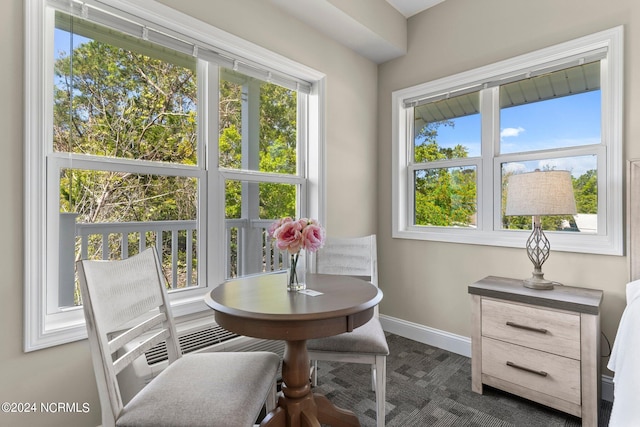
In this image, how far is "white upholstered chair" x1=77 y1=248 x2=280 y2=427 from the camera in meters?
1.07

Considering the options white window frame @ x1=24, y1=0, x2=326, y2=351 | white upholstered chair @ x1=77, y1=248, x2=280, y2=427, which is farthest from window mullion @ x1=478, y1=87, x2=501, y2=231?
white upholstered chair @ x1=77, y1=248, x2=280, y2=427

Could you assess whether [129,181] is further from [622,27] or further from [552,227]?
[622,27]

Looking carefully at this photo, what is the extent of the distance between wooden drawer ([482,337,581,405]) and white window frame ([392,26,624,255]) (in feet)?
2.44

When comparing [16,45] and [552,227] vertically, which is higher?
[16,45]

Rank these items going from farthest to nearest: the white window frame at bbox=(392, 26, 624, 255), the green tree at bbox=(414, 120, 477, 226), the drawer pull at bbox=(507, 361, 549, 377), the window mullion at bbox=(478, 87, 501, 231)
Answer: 1. the green tree at bbox=(414, 120, 477, 226)
2. the window mullion at bbox=(478, 87, 501, 231)
3. the white window frame at bbox=(392, 26, 624, 255)
4. the drawer pull at bbox=(507, 361, 549, 377)

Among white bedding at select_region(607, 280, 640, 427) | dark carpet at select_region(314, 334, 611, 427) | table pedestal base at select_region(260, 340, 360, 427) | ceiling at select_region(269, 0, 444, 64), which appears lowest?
dark carpet at select_region(314, 334, 611, 427)

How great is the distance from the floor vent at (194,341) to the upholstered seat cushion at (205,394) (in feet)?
1.08

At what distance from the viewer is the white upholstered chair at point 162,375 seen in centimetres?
107

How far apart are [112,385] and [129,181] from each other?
1.12 metres

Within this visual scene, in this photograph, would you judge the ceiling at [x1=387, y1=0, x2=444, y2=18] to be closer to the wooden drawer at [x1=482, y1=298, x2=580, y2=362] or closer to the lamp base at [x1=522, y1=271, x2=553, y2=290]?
the lamp base at [x1=522, y1=271, x2=553, y2=290]

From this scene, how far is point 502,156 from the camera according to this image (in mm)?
2520

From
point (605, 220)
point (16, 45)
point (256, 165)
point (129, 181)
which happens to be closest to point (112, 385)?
point (129, 181)

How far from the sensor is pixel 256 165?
7.90 ft

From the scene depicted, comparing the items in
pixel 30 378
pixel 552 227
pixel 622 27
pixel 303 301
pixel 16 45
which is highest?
pixel 622 27
